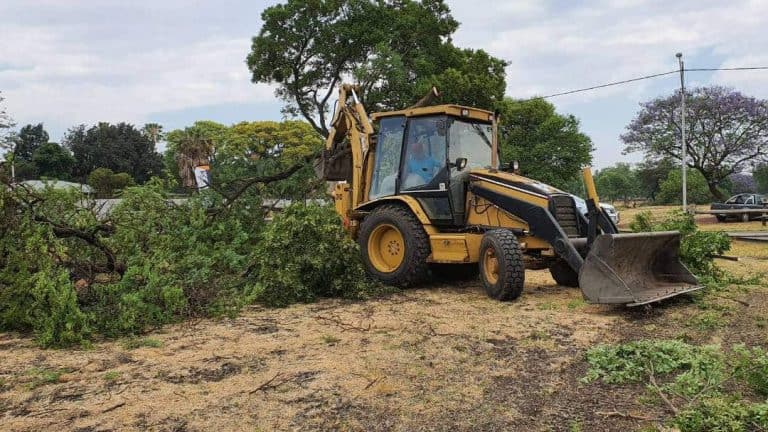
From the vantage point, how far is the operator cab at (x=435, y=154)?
7.97 metres

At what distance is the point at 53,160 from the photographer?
4459cm

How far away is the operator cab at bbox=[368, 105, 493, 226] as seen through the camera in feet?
26.1

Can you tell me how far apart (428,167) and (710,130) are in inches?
1131

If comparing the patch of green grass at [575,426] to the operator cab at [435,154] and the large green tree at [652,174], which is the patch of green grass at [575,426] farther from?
the large green tree at [652,174]

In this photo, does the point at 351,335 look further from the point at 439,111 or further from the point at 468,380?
the point at 439,111

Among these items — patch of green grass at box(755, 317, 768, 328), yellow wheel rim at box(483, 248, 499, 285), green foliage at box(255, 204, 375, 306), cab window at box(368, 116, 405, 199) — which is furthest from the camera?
cab window at box(368, 116, 405, 199)

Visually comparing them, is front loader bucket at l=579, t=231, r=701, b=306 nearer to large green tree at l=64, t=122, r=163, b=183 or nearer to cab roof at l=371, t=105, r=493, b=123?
cab roof at l=371, t=105, r=493, b=123

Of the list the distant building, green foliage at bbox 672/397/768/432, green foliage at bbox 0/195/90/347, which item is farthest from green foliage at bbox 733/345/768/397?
the distant building

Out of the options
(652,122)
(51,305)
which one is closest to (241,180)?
(51,305)

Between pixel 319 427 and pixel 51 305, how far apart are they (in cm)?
345

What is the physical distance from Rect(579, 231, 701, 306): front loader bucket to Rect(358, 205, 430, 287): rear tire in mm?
2299

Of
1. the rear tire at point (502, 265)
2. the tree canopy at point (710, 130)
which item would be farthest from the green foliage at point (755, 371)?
the tree canopy at point (710, 130)

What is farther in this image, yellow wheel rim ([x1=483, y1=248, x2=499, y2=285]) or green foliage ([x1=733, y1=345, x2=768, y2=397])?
yellow wheel rim ([x1=483, y1=248, x2=499, y2=285])

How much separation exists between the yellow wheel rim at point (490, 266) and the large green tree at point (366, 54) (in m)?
14.7
